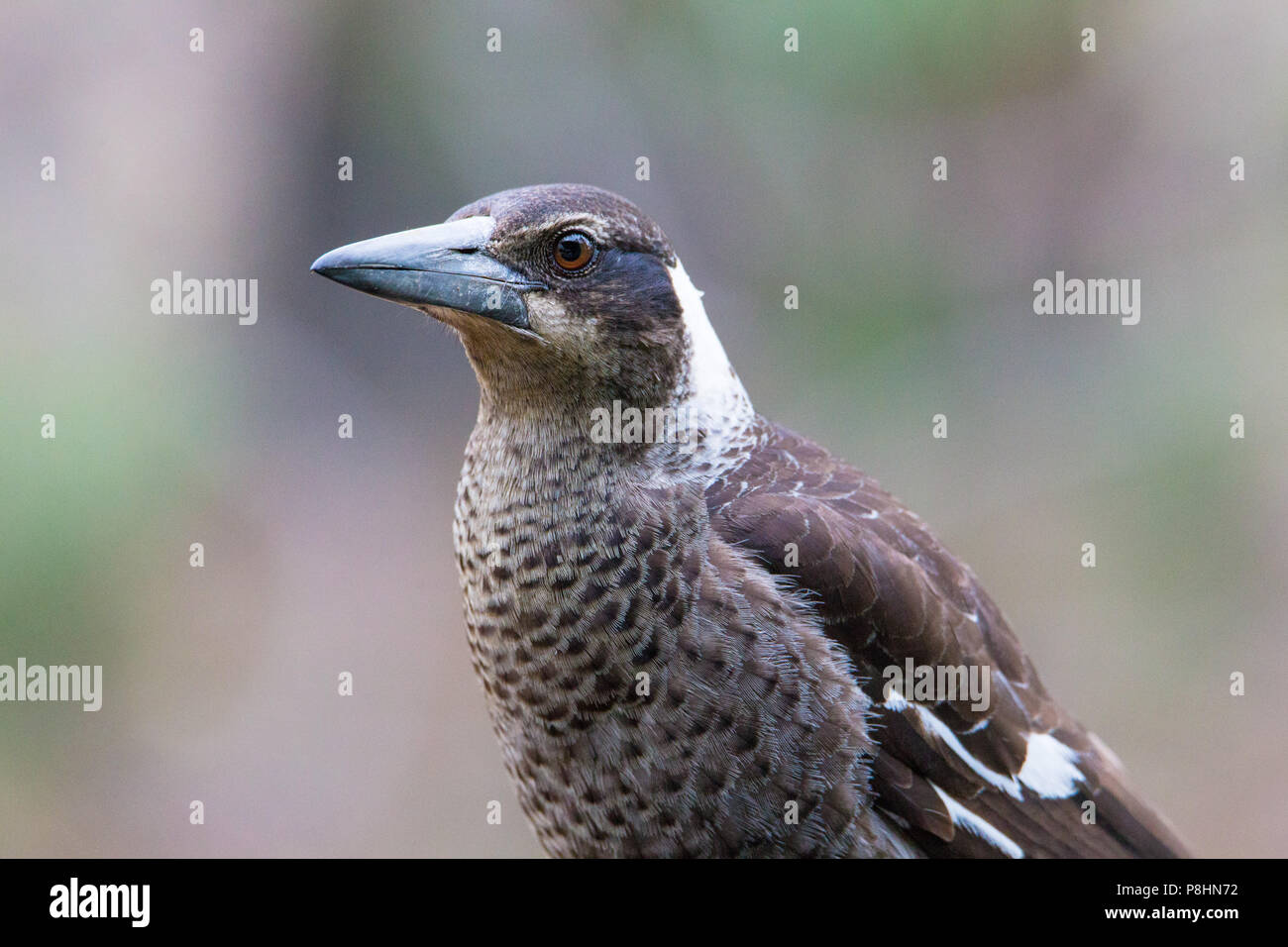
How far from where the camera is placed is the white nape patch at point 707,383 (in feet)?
7.75

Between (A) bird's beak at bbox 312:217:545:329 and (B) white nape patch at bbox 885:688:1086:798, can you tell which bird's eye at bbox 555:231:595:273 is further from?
(B) white nape patch at bbox 885:688:1086:798

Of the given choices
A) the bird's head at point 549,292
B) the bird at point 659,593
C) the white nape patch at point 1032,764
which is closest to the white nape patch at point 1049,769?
the white nape patch at point 1032,764

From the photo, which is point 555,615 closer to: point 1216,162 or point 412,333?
point 1216,162

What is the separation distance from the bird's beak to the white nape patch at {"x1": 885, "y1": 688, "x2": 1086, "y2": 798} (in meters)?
1.05

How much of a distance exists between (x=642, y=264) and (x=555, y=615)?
Answer: 690 millimetres

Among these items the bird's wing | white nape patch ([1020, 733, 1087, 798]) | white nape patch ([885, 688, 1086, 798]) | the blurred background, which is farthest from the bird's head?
the blurred background

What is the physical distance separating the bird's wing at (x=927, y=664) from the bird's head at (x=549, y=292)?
1.01 feet

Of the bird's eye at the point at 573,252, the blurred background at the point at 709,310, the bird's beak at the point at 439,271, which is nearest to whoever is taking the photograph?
the bird's beak at the point at 439,271

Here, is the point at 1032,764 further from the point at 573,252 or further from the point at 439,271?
the point at 439,271

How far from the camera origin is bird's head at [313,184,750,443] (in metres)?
2.16

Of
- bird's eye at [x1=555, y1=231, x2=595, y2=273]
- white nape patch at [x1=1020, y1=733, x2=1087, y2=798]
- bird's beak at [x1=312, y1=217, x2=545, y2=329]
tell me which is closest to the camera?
bird's beak at [x1=312, y1=217, x2=545, y2=329]

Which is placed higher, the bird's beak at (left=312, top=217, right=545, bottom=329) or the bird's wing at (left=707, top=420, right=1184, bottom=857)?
the bird's beak at (left=312, top=217, right=545, bottom=329)

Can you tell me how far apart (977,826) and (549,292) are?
134 centimetres

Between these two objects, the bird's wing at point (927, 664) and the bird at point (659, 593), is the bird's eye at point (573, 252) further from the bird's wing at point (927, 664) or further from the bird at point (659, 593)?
the bird's wing at point (927, 664)
